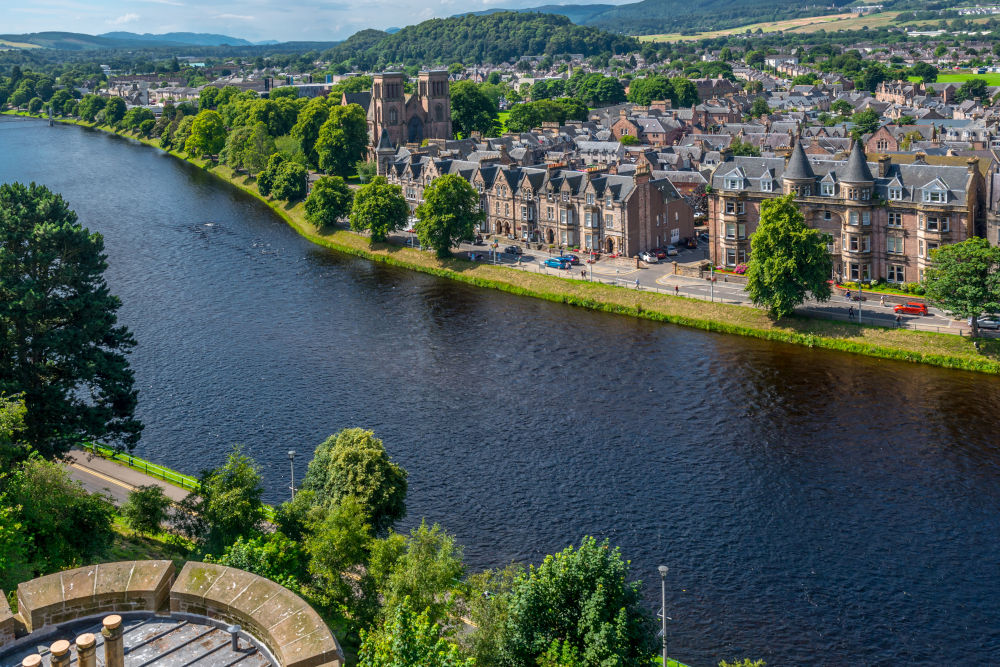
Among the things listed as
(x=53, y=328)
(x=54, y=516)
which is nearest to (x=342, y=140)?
(x=53, y=328)

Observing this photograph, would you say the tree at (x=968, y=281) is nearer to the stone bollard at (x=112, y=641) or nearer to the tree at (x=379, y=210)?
the tree at (x=379, y=210)

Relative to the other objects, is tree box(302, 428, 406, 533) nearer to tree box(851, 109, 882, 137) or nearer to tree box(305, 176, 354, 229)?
tree box(305, 176, 354, 229)

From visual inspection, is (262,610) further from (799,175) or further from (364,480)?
(799,175)

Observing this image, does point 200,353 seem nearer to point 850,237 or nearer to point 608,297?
point 608,297

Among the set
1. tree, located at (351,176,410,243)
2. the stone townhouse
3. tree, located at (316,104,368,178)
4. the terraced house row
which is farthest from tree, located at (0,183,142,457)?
tree, located at (316,104,368,178)

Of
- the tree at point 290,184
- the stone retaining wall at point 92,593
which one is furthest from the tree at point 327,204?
the stone retaining wall at point 92,593
